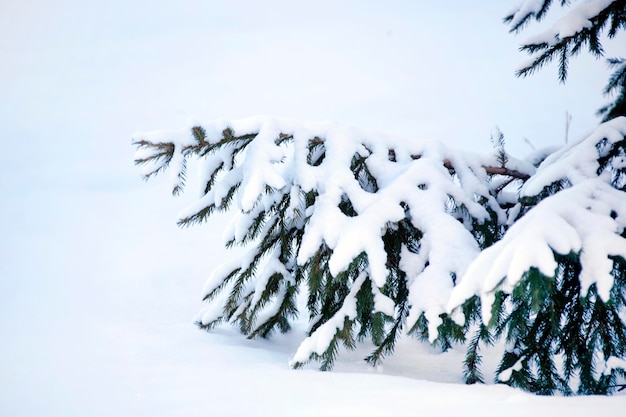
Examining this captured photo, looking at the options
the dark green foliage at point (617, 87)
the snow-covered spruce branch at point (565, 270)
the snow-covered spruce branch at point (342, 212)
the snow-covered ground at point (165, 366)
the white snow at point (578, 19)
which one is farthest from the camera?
the dark green foliage at point (617, 87)

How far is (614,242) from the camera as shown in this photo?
173cm

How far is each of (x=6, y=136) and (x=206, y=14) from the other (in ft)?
32.2

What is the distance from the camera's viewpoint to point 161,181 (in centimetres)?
1141

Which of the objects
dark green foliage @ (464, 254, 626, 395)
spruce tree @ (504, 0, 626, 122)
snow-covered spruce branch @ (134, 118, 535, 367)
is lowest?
dark green foliage @ (464, 254, 626, 395)

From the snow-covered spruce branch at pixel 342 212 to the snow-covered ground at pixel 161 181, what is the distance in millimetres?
361

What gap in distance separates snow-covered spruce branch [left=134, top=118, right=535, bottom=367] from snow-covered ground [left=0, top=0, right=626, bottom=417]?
1.18 ft

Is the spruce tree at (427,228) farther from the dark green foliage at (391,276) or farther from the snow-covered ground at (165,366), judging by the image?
the snow-covered ground at (165,366)

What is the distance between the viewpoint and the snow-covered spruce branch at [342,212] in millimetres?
2354

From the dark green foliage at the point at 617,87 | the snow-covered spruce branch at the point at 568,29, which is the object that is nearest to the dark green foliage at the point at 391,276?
the snow-covered spruce branch at the point at 568,29

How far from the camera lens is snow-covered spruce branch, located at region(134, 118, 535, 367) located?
2.35 metres

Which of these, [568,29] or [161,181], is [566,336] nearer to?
[568,29]

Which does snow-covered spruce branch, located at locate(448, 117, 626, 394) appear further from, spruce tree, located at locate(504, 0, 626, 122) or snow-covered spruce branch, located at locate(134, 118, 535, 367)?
spruce tree, located at locate(504, 0, 626, 122)

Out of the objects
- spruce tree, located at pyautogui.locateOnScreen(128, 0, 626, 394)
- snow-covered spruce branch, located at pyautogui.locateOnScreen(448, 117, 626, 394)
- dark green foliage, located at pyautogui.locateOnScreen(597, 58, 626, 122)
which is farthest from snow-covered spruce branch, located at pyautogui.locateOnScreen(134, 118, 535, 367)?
dark green foliage, located at pyautogui.locateOnScreen(597, 58, 626, 122)

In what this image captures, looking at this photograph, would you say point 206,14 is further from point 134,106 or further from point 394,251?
point 394,251
